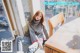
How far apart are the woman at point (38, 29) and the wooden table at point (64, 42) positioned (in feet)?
2.50

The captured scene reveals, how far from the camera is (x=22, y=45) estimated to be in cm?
238

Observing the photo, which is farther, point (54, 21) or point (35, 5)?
point (35, 5)

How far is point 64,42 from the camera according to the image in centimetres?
151

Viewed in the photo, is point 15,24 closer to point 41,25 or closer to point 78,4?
point 41,25

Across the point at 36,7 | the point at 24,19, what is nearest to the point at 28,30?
the point at 24,19

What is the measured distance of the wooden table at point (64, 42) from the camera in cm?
143

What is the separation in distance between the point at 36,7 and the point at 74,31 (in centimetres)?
107

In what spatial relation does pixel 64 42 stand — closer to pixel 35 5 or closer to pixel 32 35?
pixel 32 35

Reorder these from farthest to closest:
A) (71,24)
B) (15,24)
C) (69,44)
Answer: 1. (15,24)
2. (71,24)
3. (69,44)

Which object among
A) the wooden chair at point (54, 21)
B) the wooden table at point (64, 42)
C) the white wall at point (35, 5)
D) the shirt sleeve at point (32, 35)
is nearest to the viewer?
the wooden table at point (64, 42)


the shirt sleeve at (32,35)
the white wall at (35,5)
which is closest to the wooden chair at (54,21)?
the shirt sleeve at (32,35)

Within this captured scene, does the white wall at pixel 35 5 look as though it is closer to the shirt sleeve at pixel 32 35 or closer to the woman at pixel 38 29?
the woman at pixel 38 29

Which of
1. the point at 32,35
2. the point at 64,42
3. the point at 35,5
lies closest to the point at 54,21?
the point at 32,35

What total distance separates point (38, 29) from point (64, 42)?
1.10 m
